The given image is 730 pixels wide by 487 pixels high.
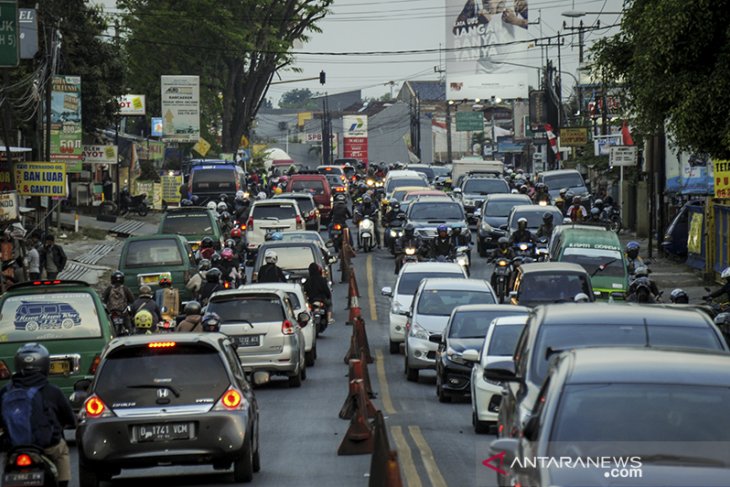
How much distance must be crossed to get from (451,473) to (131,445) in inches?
125

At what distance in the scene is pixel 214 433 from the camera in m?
14.1

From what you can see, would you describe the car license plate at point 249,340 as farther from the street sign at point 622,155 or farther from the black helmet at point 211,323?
the street sign at point 622,155

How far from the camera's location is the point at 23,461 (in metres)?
11.3

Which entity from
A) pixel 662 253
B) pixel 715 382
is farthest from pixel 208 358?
pixel 662 253

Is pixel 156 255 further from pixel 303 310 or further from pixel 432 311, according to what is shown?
pixel 432 311

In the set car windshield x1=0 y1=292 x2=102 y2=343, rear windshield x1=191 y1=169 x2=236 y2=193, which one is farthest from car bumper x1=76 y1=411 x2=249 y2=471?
rear windshield x1=191 y1=169 x2=236 y2=193

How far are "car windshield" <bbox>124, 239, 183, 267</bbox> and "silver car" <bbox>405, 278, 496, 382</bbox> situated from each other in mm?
7152

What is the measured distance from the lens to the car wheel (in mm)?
14336

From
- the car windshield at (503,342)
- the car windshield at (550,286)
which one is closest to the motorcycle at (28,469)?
the car windshield at (503,342)

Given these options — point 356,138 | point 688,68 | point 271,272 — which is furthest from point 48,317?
point 356,138

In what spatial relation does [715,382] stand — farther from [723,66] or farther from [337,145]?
[337,145]

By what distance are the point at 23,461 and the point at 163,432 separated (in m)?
2.77

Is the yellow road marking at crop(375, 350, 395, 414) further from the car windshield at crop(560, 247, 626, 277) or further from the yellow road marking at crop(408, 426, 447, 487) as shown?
the car windshield at crop(560, 247, 626, 277)

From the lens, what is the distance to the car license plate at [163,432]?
13953 millimetres
